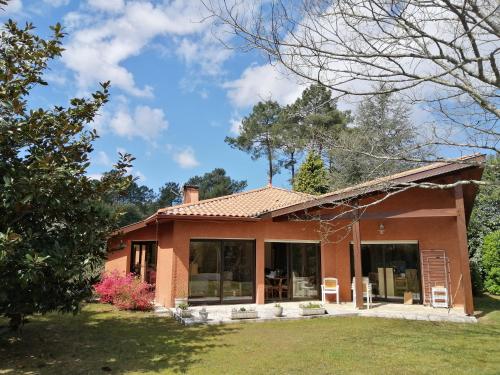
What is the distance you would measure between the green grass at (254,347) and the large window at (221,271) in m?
2.63

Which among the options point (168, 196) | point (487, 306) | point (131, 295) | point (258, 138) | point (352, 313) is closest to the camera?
point (352, 313)

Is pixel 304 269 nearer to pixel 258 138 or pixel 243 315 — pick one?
pixel 243 315

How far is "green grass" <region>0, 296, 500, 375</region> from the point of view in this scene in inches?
298

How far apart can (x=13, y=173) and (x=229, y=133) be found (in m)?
33.9

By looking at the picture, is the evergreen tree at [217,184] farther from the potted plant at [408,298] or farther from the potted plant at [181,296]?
the potted plant at [408,298]

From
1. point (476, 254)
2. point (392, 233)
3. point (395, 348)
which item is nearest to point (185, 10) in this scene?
point (395, 348)

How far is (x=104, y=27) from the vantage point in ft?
28.3

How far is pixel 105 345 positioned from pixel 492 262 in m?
18.6

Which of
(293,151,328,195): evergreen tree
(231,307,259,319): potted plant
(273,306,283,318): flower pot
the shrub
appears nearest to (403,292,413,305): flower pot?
(273,306,283,318): flower pot

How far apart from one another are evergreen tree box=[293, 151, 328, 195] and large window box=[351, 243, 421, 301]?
11.3m

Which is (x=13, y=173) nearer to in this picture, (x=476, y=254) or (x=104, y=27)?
(x=104, y=27)

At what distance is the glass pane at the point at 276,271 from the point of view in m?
16.3

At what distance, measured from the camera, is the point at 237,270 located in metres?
15.6

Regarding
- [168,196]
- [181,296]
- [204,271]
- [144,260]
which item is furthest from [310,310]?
[168,196]
